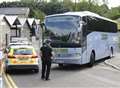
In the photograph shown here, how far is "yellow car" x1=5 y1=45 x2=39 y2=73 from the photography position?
20.8m

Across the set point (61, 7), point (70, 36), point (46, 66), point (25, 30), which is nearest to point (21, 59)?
point (46, 66)

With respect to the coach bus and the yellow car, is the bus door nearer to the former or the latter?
the coach bus

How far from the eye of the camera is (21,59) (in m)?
20.9

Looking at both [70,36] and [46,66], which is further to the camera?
[70,36]

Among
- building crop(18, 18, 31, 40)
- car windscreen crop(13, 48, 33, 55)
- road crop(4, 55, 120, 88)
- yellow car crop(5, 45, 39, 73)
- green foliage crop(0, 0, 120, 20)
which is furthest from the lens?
green foliage crop(0, 0, 120, 20)

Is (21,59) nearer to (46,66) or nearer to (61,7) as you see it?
(46,66)

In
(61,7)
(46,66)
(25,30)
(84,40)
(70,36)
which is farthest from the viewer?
(61,7)

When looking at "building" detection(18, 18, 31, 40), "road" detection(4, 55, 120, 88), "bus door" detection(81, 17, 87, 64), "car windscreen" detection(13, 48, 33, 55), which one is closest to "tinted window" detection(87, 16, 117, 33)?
"bus door" detection(81, 17, 87, 64)

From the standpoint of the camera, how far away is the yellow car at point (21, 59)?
68.4ft

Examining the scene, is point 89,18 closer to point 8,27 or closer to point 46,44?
point 46,44

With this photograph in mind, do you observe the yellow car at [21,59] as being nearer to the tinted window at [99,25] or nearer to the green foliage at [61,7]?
the tinted window at [99,25]

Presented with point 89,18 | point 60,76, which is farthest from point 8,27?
point 60,76

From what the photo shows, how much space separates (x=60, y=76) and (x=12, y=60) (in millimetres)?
2475

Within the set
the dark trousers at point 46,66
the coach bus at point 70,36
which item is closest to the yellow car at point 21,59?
the dark trousers at point 46,66
